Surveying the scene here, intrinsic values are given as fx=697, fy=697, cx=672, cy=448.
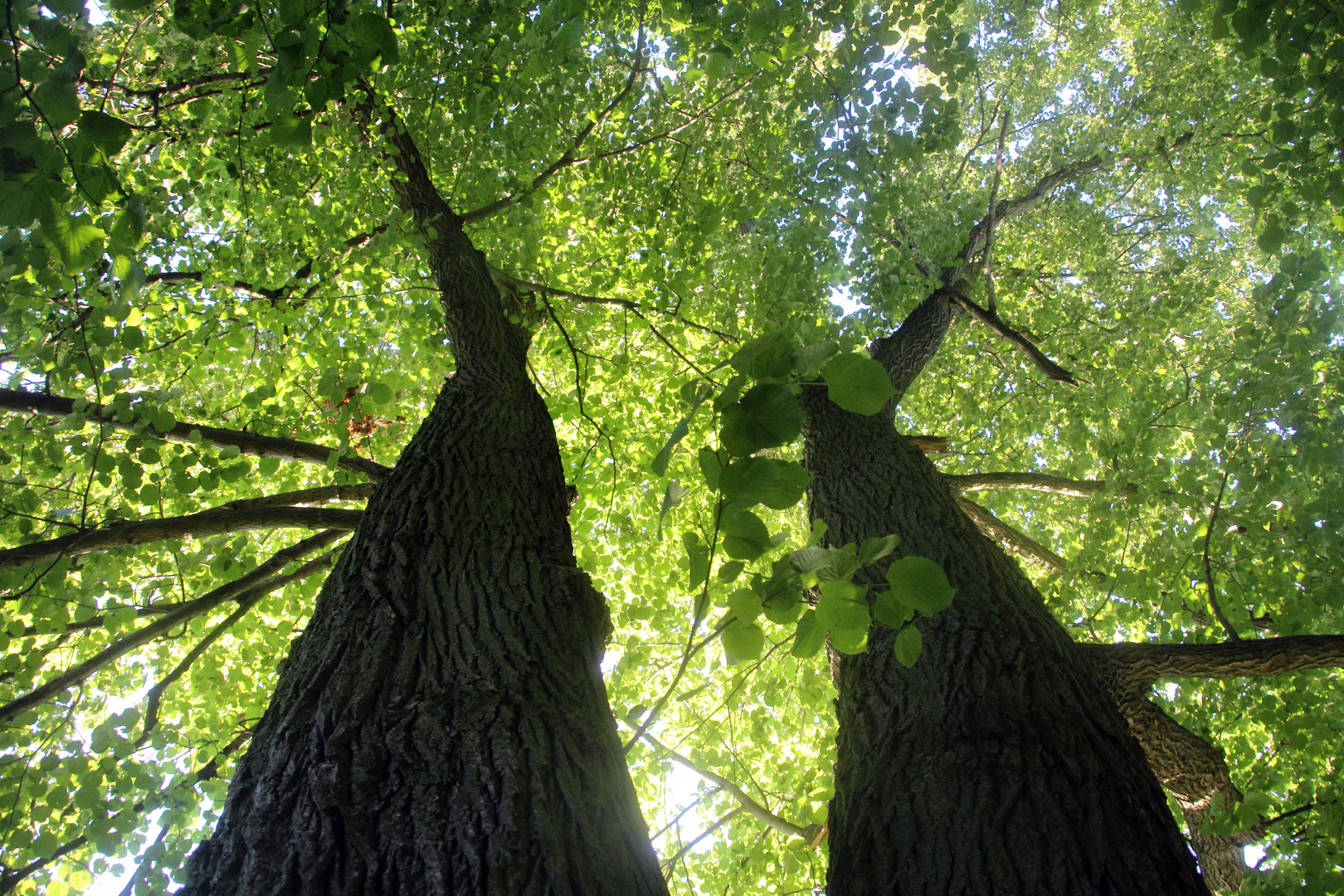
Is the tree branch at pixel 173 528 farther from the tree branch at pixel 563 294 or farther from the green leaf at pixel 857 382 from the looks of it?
the green leaf at pixel 857 382

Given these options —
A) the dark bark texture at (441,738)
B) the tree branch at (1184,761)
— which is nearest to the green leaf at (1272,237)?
the tree branch at (1184,761)

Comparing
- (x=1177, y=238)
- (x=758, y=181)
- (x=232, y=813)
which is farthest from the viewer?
(x=1177, y=238)

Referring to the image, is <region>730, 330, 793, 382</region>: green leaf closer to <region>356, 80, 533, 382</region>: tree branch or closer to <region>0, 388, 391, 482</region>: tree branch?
<region>0, 388, 391, 482</region>: tree branch

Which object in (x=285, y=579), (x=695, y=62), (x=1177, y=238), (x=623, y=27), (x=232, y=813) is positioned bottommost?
(x=232, y=813)

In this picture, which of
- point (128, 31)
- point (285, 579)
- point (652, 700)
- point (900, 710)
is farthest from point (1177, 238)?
point (128, 31)

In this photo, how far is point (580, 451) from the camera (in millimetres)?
5293

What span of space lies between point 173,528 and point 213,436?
0.46m

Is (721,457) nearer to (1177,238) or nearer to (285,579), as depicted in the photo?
(285,579)

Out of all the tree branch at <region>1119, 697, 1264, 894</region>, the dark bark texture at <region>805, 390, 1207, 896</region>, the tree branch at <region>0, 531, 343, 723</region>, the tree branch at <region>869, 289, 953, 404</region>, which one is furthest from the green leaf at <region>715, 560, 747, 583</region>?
the tree branch at <region>869, 289, 953, 404</region>

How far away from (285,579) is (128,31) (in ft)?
15.0

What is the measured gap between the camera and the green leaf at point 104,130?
1184 mm

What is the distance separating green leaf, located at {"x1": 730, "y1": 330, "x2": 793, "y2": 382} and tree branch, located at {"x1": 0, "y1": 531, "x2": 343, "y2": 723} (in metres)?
2.67

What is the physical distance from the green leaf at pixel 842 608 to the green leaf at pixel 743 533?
156 mm

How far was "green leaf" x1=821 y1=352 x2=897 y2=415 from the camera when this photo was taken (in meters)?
1.08
